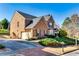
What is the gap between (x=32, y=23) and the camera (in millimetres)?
3361

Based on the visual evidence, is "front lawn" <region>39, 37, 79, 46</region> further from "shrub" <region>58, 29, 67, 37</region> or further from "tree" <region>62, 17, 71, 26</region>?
"tree" <region>62, 17, 71, 26</region>

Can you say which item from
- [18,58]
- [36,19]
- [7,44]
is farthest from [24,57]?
[36,19]

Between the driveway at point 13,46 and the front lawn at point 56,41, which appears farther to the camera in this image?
the front lawn at point 56,41

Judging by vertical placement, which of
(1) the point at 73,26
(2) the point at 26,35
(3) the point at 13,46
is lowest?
(3) the point at 13,46

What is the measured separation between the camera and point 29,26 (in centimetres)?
337

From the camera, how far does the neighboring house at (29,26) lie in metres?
3.36

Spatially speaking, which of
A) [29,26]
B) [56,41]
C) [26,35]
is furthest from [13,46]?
[56,41]

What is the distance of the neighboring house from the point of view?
132 inches

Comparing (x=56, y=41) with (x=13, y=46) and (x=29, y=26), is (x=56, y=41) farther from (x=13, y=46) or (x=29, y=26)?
(x=13, y=46)

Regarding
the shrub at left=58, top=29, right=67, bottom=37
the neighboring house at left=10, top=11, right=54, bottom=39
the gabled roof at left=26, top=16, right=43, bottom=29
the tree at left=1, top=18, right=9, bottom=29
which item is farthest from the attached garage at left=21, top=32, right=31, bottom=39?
the shrub at left=58, top=29, right=67, bottom=37

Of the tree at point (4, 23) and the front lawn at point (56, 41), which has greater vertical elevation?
the tree at point (4, 23)

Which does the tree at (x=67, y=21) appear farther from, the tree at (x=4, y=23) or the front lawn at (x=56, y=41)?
the tree at (x=4, y=23)

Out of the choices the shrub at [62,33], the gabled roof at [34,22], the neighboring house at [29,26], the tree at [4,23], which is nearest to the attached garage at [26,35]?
the neighboring house at [29,26]

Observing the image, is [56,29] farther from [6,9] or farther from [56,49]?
[6,9]
